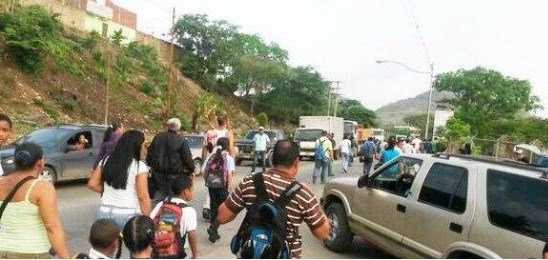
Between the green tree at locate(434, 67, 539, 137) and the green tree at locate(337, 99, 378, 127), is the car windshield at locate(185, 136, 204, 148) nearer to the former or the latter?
the green tree at locate(434, 67, 539, 137)

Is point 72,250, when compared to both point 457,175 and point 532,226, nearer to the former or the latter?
point 457,175

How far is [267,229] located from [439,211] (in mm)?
2741

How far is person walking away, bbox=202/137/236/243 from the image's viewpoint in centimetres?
747

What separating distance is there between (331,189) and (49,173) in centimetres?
715

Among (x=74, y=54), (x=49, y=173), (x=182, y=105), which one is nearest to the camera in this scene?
(x=49, y=173)

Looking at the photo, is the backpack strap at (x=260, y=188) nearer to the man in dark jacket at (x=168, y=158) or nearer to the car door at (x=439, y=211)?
the car door at (x=439, y=211)

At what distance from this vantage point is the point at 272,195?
3393mm

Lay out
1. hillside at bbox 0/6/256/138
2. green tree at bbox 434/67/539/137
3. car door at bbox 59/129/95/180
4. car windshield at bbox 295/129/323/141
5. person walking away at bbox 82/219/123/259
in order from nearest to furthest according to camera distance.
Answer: person walking away at bbox 82/219/123/259 → car door at bbox 59/129/95/180 → hillside at bbox 0/6/256/138 → car windshield at bbox 295/129/323/141 → green tree at bbox 434/67/539/137

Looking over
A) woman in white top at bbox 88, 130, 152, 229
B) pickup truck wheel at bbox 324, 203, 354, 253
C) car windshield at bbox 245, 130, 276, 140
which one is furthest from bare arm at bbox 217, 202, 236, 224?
car windshield at bbox 245, 130, 276, 140

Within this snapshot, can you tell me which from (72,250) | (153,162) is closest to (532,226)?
(153,162)

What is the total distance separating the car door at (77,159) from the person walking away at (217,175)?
5906mm

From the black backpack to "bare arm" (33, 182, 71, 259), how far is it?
1236 mm

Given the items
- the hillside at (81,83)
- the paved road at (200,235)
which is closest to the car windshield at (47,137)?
the paved road at (200,235)

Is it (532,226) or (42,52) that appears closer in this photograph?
(532,226)
